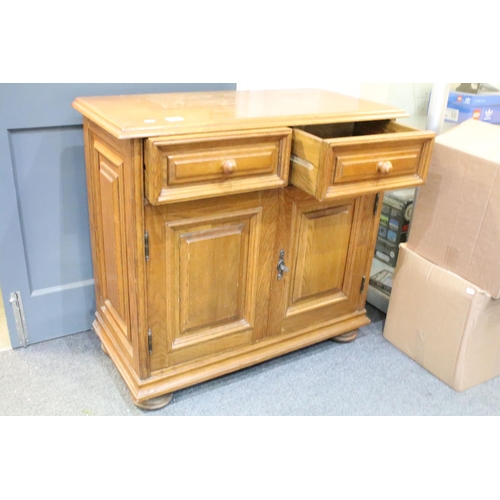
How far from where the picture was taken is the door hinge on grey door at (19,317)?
1569 mm

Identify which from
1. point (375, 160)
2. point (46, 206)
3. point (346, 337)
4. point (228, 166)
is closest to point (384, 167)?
point (375, 160)

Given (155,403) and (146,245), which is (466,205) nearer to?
(146,245)

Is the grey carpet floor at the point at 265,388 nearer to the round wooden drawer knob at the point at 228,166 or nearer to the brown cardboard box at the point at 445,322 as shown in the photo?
the brown cardboard box at the point at 445,322

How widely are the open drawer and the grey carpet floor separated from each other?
0.61 metres

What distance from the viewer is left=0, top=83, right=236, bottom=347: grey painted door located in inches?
54.6

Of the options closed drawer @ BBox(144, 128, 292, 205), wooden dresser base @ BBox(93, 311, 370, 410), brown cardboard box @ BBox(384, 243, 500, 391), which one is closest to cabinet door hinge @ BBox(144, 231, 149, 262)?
closed drawer @ BBox(144, 128, 292, 205)

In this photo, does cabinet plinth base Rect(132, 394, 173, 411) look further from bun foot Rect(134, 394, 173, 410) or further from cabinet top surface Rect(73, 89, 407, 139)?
cabinet top surface Rect(73, 89, 407, 139)

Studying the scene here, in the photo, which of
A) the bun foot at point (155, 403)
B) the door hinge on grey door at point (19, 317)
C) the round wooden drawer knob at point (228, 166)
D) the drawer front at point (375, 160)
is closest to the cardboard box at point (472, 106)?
the drawer front at point (375, 160)

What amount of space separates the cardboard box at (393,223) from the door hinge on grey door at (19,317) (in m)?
1.26

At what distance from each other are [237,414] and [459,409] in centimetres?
63

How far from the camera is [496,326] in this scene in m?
1.52

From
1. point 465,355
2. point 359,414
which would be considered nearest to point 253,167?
point 359,414

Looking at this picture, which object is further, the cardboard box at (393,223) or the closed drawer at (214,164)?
the cardboard box at (393,223)

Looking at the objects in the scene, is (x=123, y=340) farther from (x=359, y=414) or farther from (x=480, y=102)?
(x=480, y=102)
